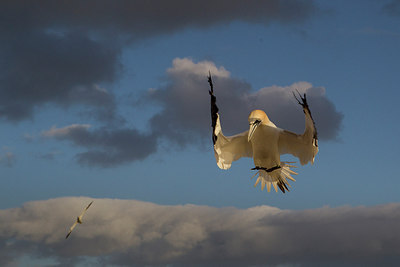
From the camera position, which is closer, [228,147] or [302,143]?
[302,143]

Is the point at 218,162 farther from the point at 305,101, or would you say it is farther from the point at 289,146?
the point at 305,101

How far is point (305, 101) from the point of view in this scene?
925 inches

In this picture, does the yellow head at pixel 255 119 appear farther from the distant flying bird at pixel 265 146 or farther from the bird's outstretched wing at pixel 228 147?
the bird's outstretched wing at pixel 228 147

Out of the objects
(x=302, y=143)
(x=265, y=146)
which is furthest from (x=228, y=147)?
(x=302, y=143)

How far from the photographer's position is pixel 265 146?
25.9 metres

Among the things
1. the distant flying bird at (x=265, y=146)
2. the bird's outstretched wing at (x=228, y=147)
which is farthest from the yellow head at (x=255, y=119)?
the bird's outstretched wing at (x=228, y=147)

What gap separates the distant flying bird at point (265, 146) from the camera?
83.4 feet

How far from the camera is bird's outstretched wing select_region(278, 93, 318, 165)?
2467cm

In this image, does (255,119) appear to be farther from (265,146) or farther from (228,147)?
(228,147)

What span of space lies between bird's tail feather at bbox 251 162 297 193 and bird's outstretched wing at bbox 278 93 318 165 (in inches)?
27.3

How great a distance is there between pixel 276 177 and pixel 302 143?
2.15 metres

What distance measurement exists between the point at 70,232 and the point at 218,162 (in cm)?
689

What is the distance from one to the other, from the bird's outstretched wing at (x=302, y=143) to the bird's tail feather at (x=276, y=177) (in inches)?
27.3

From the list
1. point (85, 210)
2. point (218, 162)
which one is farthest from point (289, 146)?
point (85, 210)
